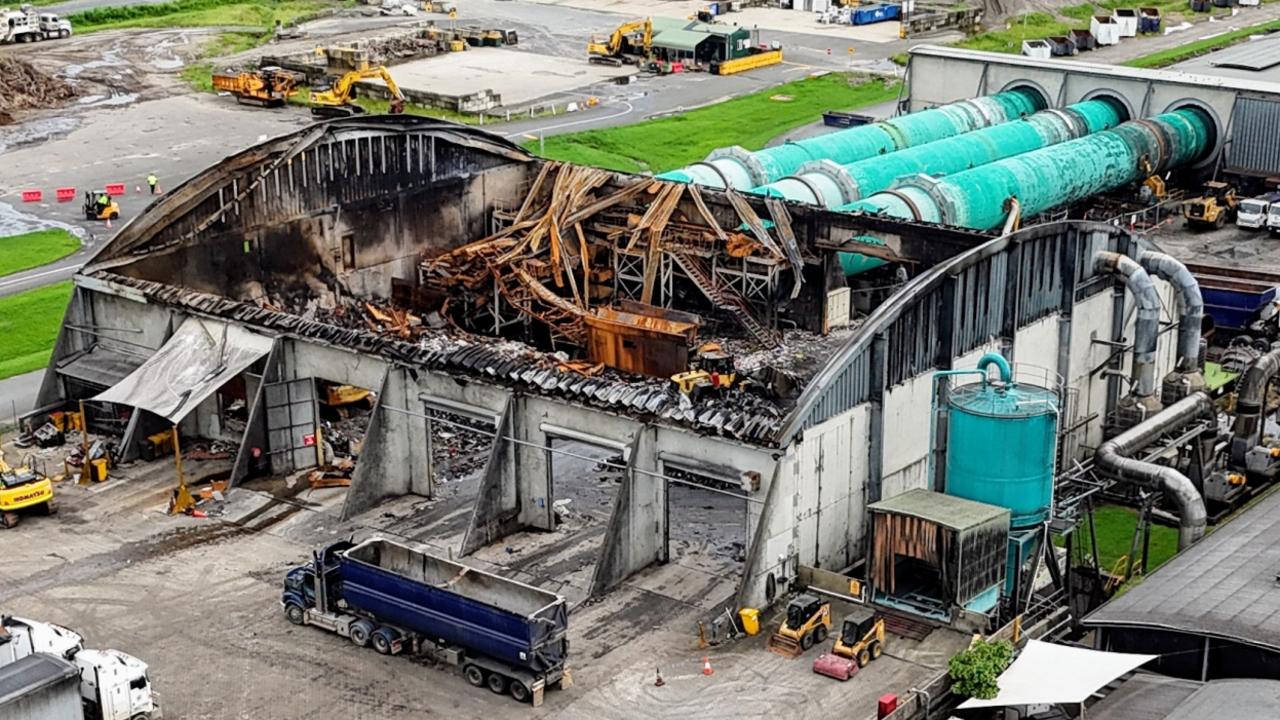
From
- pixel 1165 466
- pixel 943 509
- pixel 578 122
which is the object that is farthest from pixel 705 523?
pixel 578 122

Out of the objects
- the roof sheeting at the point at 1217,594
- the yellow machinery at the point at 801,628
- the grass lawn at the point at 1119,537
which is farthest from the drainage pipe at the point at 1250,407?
the yellow machinery at the point at 801,628

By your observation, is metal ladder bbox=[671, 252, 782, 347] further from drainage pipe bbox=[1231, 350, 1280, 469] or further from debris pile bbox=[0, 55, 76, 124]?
debris pile bbox=[0, 55, 76, 124]

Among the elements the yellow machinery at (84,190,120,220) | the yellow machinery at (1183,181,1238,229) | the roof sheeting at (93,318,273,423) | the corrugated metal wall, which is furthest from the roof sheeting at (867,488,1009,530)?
the yellow machinery at (84,190,120,220)

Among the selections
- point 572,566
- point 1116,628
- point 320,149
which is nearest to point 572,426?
point 572,566

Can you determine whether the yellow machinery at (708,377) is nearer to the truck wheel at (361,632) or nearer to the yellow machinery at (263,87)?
the truck wheel at (361,632)

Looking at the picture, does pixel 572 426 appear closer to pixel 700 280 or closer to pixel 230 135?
pixel 700 280
